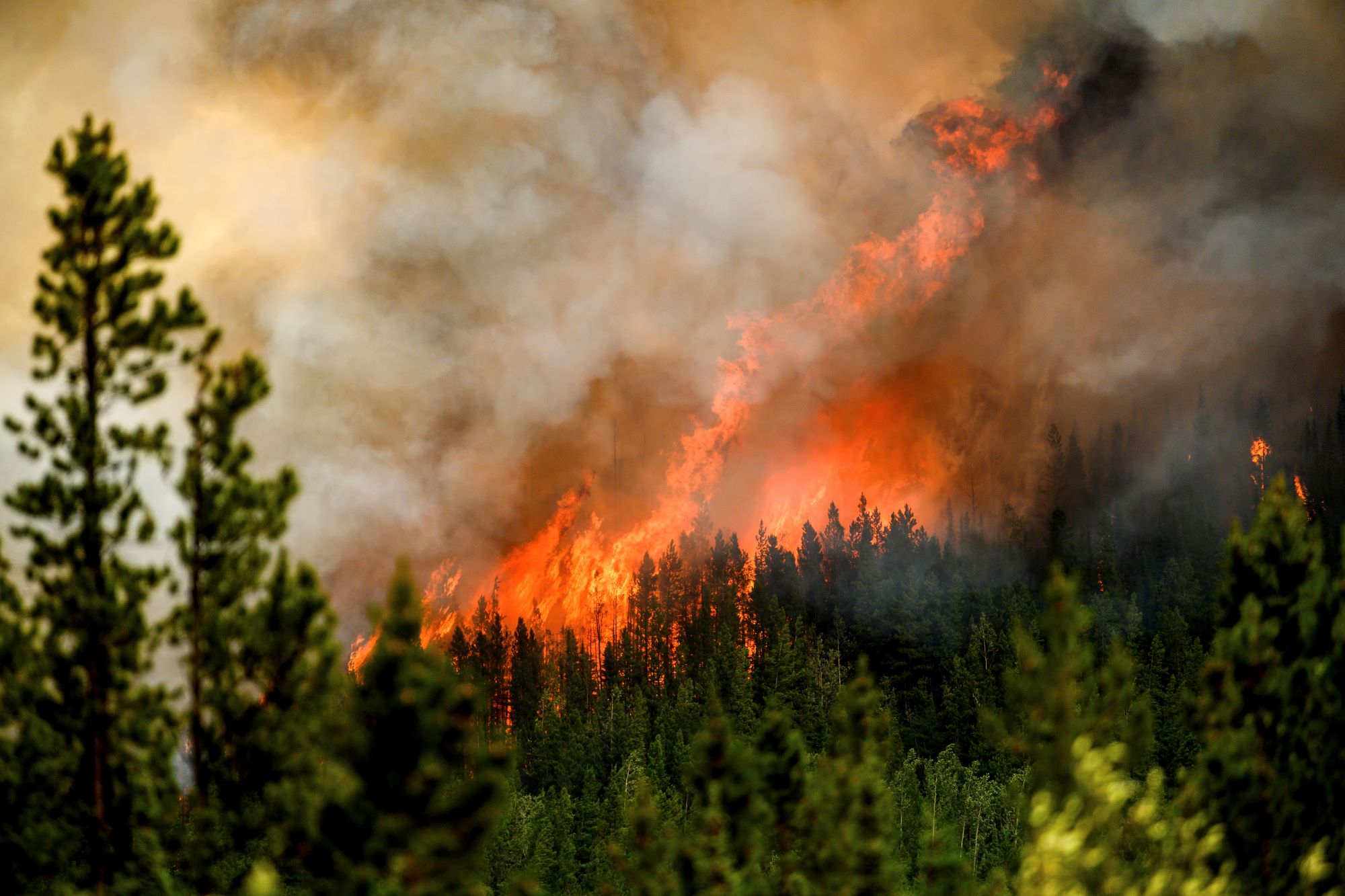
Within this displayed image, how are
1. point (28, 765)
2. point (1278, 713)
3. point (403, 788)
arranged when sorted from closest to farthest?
point (403, 788) → point (28, 765) → point (1278, 713)

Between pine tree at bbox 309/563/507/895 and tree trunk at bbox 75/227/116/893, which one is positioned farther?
tree trunk at bbox 75/227/116/893

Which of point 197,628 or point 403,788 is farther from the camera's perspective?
point 197,628

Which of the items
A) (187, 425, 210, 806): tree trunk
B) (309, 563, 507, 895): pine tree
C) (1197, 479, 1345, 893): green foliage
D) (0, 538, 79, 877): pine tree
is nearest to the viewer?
(309, 563, 507, 895): pine tree

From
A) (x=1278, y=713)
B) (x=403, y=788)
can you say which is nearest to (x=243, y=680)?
(x=403, y=788)

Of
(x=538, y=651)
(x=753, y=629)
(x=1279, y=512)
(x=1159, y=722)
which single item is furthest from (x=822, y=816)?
(x=538, y=651)

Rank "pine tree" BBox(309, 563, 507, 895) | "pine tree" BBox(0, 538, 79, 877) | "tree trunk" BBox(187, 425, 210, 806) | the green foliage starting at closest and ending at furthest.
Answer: "pine tree" BBox(309, 563, 507, 895)
"pine tree" BBox(0, 538, 79, 877)
"tree trunk" BBox(187, 425, 210, 806)
the green foliage

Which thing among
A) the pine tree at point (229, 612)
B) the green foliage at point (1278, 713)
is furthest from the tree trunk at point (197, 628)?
the green foliage at point (1278, 713)

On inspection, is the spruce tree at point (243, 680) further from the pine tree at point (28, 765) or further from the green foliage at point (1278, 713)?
the green foliage at point (1278, 713)

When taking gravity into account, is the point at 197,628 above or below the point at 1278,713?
above

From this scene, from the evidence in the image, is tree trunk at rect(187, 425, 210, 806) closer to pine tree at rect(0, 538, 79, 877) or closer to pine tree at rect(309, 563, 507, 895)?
pine tree at rect(0, 538, 79, 877)

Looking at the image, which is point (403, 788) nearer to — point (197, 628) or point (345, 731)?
point (345, 731)

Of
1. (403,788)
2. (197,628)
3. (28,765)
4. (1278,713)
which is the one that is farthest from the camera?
(1278,713)

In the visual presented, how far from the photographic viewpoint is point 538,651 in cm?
18950

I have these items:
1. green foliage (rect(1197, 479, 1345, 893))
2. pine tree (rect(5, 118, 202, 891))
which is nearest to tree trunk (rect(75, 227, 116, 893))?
pine tree (rect(5, 118, 202, 891))
